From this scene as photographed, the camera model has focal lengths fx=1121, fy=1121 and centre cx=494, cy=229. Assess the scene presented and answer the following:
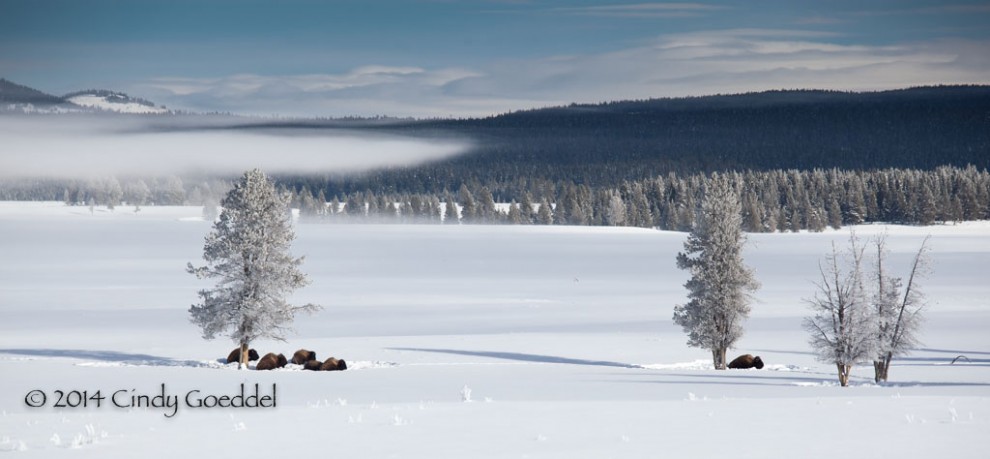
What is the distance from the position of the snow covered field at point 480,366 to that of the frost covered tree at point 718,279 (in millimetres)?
1212

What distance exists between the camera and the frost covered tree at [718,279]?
→ 36.9 metres

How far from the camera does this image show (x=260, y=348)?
4019cm

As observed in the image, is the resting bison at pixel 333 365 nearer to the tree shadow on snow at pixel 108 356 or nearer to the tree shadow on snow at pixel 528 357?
the tree shadow on snow at pixel 108 356

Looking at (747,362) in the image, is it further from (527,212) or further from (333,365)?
(527,212)

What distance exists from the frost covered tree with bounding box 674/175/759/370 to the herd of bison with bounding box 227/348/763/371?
5.13 feet

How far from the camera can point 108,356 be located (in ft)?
115

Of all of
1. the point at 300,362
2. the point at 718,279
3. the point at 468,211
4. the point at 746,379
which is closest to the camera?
the point at 746,379

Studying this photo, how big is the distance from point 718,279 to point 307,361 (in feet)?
45.1

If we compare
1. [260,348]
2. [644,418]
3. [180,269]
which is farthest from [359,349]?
[180,269]

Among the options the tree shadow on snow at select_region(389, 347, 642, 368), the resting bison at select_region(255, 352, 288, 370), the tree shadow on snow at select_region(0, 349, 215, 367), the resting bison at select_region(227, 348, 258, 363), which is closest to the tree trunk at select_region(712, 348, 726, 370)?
the tree shadow on snow at select_region(389, 347, 642, 368)

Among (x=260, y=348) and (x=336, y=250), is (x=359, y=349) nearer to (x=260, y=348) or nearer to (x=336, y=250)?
(x=260, y=348)

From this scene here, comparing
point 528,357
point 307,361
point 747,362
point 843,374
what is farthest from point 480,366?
point 843,374

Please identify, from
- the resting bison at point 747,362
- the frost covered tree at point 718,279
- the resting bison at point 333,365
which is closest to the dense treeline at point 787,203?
the frost covered tree at point 718,279

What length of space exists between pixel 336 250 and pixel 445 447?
88051 millimetres
